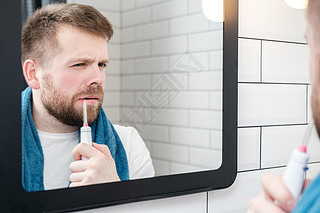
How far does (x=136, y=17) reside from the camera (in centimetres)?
76

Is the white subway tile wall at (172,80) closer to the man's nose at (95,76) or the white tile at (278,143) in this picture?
the man's nose at (95,76)

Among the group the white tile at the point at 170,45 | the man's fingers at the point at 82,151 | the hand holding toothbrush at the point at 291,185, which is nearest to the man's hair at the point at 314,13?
the hand holding toothbrush at the point at 291,185

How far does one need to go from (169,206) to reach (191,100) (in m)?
0.23

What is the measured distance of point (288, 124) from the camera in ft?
3.43

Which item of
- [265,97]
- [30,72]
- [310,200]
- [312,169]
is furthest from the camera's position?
[312,169]

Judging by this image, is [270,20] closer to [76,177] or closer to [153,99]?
[153,99]

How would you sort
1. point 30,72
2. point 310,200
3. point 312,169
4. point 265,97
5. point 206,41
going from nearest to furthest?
point 310,200 < point 30,72 < point 206,41 < point 265,97 < point 312,169

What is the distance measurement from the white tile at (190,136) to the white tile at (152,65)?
0.13m

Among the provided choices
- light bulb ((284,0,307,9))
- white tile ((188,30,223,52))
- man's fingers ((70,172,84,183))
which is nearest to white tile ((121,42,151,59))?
white tile ((188,30,223,52))

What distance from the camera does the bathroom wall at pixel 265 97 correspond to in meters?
0.95

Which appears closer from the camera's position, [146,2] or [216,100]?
[146,2]

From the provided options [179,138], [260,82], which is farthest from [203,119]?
[260,82]

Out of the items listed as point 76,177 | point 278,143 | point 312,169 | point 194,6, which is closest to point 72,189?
point 76,177

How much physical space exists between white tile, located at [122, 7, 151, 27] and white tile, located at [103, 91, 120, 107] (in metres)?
0.13
